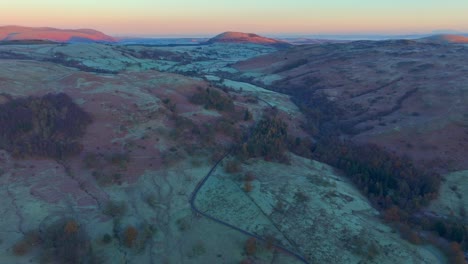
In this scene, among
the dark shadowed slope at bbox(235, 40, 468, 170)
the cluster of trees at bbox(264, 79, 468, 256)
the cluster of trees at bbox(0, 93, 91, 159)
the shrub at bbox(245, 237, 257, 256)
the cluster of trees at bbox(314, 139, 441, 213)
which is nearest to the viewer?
the shrub at bbox(245, 237, 257, 256)

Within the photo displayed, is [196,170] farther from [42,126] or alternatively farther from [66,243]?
[42,126]

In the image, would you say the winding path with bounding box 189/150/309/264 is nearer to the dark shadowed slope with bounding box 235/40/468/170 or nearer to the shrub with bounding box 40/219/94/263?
the shrub with bounding box 40/219/94/263

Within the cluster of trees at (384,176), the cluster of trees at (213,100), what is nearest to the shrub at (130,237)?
the cluster of trees at (384,176)

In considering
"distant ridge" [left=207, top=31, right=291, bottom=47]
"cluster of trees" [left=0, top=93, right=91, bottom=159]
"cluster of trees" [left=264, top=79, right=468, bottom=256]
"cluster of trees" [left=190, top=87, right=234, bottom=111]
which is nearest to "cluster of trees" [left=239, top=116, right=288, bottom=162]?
"cluster of trees" [left=264, top=79, right=468, bottom=256]

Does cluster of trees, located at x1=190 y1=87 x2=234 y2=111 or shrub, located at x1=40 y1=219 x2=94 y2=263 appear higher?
Answer: cluster of trees, located at x1=190 y1=87 x2=234 y2=111

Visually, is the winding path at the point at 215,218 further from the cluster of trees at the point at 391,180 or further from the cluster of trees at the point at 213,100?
the cluster of trees at the point at 213,100

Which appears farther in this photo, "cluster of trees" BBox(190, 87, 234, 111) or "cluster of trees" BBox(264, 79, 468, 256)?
"cluster of trees" BBox(190, 87, 234, 111)

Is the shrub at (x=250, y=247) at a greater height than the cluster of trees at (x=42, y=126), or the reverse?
the cluster of trees at (x=42, y=126)

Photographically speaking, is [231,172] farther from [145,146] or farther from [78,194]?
[78,194]

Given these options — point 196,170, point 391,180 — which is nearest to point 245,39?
point 391,180

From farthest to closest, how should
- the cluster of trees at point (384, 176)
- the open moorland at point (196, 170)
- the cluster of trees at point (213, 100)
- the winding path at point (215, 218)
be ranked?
the cluster of trees at point (213, 100)
the cluster of trees at point (384, 176)
the open moorland at point (196, 170)
the winding path at point (215, 218)
